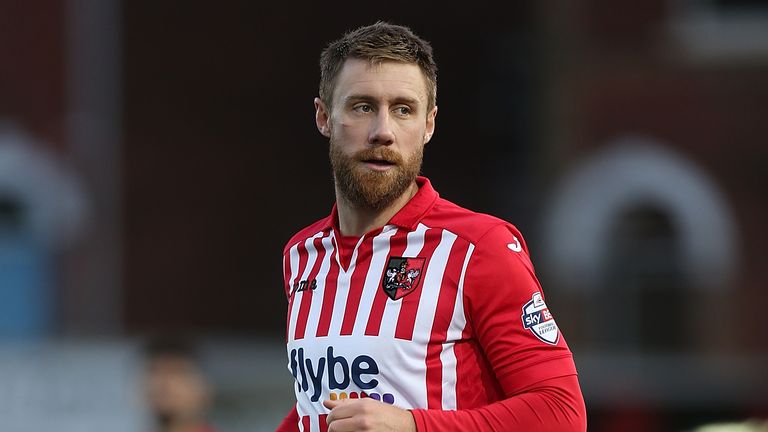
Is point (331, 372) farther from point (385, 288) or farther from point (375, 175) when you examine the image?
point (375, 175)

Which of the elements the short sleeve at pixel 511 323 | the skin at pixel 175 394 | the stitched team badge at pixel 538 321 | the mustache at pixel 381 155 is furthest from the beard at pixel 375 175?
the skin at pixel 175 394

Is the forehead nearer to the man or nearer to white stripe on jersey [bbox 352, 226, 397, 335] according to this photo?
the man

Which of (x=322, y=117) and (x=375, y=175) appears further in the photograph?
(x=322, y=117)

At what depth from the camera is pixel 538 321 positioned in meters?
3.46

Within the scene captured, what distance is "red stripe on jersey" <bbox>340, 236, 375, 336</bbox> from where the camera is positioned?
363 cm

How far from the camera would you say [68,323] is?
66.5 ft

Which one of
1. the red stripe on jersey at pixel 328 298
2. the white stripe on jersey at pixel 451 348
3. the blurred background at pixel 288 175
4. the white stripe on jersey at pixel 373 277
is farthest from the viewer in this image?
the blurred background at pixel 288 175

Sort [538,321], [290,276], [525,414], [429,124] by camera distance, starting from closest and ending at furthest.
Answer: [525,414] < [538,321] < [429,124] < [290,276]

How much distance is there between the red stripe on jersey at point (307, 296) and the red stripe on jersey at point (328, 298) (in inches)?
2.4

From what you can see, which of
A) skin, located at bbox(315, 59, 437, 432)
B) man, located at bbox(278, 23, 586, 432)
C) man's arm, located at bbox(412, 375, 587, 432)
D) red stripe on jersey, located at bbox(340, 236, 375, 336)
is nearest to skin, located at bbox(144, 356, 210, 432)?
man, located at bbox(278, 23, 586, 432)

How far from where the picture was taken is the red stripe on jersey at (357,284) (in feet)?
11.9

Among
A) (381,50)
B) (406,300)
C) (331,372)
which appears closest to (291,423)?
(331,372)

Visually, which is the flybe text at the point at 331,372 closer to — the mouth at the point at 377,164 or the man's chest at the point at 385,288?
the man's chest at the point at 385,288

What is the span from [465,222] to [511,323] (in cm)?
36
